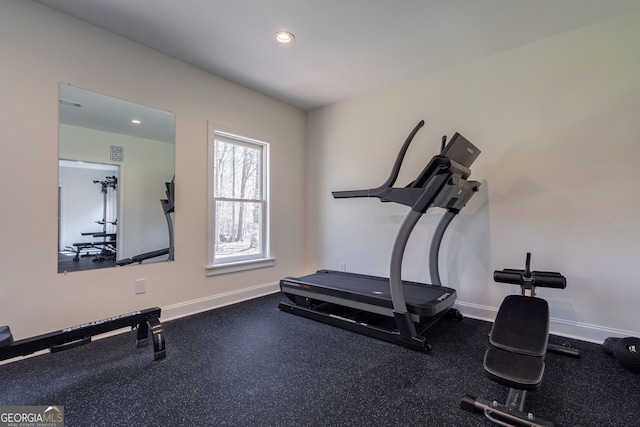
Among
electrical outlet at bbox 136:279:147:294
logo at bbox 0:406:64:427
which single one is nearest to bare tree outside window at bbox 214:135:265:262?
electrical outlet at bbox 136:279:147:294

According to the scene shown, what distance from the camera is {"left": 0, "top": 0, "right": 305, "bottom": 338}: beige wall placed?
218cm

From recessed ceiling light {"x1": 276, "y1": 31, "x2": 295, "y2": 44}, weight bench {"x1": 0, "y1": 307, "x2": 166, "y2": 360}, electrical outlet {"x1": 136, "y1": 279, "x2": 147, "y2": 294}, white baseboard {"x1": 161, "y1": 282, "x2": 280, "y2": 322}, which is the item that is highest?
recessed ceiling light {"x1": 276, "y1": 31, "x2": 295, "y2": 44}

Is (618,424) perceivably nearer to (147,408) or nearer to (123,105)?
(147,408)

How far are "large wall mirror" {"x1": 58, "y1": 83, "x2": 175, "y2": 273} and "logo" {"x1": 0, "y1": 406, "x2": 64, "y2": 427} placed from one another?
1.09 metres

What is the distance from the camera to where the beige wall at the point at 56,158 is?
2180mm

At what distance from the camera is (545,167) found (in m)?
2.74

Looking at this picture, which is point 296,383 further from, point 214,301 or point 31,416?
point 214,301

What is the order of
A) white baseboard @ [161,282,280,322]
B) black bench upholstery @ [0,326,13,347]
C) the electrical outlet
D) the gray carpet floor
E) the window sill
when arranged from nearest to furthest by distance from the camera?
1. the gray carpet floor
2. black bench upholstery @ [0,326,13,347]
3. the electrical outlet
4. white baseboard @ [161,282,280,322]
5. the window sill

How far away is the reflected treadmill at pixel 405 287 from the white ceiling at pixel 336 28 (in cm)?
86

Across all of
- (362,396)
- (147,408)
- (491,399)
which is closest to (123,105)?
(147,408)

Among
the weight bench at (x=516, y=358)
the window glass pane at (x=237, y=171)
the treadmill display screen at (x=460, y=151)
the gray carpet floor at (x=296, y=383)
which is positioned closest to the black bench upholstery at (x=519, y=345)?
the weight bench at (x=516, y=358)

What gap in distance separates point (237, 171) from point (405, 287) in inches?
97.1

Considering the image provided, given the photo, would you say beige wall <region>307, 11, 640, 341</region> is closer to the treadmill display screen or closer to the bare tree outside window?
the treadmill display screen

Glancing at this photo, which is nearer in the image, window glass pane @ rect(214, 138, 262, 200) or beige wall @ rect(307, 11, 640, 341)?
beige wall @ rect(307, 11, 640, 341)
